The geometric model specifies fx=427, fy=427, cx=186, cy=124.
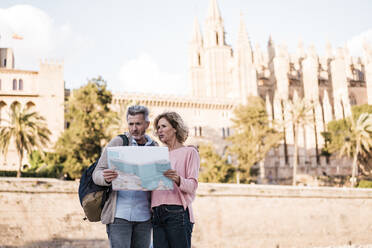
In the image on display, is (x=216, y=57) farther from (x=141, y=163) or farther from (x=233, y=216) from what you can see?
(x=141, y=163)

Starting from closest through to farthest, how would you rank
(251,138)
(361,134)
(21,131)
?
(21,131) → (361,134) → (251,138)

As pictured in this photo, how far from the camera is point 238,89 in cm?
4322

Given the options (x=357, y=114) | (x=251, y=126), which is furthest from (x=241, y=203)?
(x=357, y=114)

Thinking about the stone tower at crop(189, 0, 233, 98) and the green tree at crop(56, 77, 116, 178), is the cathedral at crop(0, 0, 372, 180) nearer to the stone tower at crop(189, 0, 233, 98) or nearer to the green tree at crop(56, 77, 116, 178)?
the stone tower at crop(189, 0, 233, 98)

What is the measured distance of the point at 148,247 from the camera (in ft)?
12.0

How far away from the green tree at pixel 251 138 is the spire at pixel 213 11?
645 inches

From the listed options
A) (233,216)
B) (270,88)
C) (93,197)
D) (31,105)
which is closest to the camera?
(93,197)

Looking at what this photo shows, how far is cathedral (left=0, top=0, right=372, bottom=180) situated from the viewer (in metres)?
34.7

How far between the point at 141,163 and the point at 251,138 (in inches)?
1232

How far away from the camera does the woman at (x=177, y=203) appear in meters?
3.57

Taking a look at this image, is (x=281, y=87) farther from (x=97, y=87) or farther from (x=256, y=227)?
(x=256, y=227)

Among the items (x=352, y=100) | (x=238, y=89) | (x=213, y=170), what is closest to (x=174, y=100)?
(x=238, y=89)

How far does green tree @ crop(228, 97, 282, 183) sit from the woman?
97.2 feet

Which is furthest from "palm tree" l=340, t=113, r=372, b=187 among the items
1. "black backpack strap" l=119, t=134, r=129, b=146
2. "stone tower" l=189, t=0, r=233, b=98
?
Result: "black backpack strap" l=119, t=134, r=129, b=146
